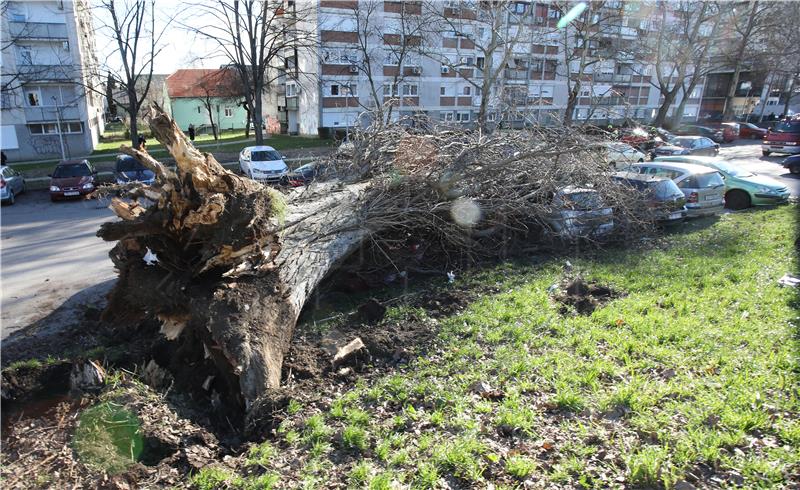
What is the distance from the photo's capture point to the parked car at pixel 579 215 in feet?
32.3

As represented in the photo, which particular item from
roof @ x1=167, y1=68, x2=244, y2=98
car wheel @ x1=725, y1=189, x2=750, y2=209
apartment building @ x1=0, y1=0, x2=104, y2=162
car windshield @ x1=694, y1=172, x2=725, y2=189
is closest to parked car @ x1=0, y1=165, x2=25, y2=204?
apartment building @ x1=0, y1=0, x2=104, y2=162

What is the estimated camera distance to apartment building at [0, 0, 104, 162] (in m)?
27.2

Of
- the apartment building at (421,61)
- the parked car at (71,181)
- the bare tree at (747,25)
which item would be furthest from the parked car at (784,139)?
the parked car at (71,181)

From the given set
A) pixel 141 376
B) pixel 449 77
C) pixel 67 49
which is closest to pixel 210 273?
pixel 141 376

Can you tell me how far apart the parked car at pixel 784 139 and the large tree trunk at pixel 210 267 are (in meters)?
31.2

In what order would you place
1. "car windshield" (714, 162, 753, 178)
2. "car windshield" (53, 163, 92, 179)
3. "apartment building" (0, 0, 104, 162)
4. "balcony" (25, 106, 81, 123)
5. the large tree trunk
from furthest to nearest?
"balcony" (25, 106, 81, 123), "apartment building" (0, 0, 104, 162), "car windshield" (53, 163, 92, 179), "car windshield" (714, 162, 753, 178), the large tree trunk

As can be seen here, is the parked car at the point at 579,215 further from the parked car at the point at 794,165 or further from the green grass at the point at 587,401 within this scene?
the parked car at the point at 794,165

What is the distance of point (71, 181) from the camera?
1759cm

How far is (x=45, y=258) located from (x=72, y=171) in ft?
32.4

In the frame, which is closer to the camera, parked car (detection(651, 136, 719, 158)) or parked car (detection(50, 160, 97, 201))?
parked car (detection(50, 160, 97, 201))

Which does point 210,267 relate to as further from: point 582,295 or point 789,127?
point 789,127

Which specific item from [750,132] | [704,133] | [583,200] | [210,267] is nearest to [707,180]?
[583,200]

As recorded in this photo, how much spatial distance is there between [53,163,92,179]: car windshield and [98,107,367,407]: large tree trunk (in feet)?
51.6

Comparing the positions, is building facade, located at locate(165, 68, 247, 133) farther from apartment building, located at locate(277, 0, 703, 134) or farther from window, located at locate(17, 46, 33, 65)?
window, located at locate(17, 46, 33, 65)
